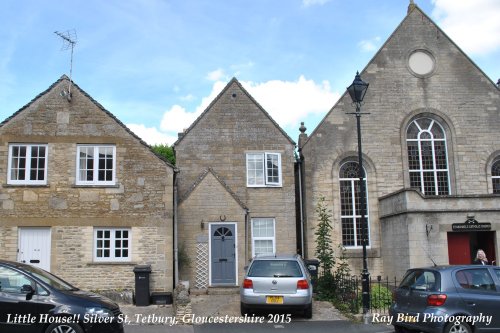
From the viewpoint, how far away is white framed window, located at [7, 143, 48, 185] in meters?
18.3

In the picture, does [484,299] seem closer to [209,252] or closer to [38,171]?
[209,252]

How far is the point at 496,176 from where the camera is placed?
2456 centimetres

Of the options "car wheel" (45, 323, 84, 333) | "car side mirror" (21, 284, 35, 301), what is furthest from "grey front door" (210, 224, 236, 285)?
"car side mirror" (21, 284, 35, 301)

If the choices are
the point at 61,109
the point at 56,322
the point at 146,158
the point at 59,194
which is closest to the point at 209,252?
the point at 146,158

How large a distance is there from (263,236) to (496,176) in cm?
1155

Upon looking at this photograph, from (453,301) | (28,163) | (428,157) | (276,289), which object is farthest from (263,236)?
(453,301)

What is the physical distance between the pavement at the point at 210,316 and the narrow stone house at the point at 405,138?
7.63 metres

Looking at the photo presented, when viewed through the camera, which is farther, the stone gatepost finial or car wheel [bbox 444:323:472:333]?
the stone gatepost finial

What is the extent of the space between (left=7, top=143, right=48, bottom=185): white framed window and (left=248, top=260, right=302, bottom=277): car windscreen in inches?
350

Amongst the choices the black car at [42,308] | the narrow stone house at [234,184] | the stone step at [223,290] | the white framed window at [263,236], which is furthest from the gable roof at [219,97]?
the black car at [42,308]

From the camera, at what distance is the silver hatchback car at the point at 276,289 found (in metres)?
13.1

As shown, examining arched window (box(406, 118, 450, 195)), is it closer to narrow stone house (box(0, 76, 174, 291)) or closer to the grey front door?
the grey front door

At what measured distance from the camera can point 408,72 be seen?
2488 cm

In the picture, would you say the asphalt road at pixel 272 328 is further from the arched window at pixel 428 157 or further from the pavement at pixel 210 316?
the arched window at pixel 428 157
